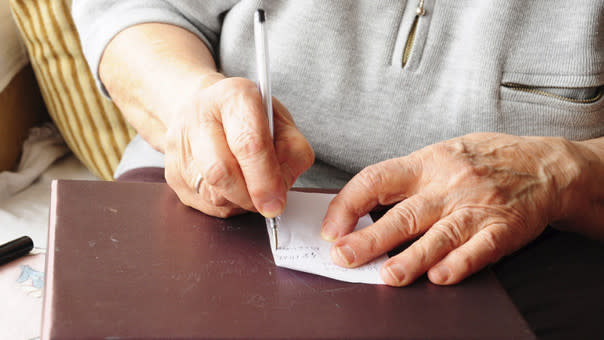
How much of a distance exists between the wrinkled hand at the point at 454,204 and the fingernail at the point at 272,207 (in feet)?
0.21

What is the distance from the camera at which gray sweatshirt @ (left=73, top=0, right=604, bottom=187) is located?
0.81m

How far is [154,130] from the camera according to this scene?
870mm

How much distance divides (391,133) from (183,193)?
0.35 meters

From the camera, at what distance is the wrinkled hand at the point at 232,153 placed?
1.88 feet

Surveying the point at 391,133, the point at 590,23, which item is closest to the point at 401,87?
the point at 391,133

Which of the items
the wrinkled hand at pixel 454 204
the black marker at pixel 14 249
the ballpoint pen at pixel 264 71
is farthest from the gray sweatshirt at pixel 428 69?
the black marker at pixel 14 249

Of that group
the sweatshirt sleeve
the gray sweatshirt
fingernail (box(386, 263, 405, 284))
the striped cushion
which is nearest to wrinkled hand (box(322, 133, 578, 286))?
fingernail (box(386, 263, 405, 284))

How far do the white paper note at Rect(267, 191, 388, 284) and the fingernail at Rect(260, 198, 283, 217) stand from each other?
30mm

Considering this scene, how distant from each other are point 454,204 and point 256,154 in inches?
9.8

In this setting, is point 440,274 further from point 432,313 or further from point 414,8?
point 414,8

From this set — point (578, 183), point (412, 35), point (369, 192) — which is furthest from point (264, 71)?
point (578, 183)

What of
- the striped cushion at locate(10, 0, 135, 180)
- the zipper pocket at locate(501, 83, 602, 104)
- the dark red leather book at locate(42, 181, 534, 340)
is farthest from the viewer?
the striped cushion at locate(10, 0, 135, 180)

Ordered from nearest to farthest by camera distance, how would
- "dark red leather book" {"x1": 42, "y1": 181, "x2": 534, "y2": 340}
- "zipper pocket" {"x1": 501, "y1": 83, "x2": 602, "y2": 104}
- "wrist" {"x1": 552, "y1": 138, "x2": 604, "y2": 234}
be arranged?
"dark red leather book" {"x1": 42, "y1": 181, "x2": 534, "y2": 340}, "wrist" {"x1": 552, "y1": 138, "x2": 604, "y2": 234}, "zipper pocket" {"x1": 501, "y1": 83, "x2": 602, "y2": 104}

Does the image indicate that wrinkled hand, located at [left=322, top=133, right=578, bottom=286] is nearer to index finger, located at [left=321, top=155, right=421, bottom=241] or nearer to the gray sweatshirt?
index finger, located at [left=321, top=155, right=421, bottom=241]
